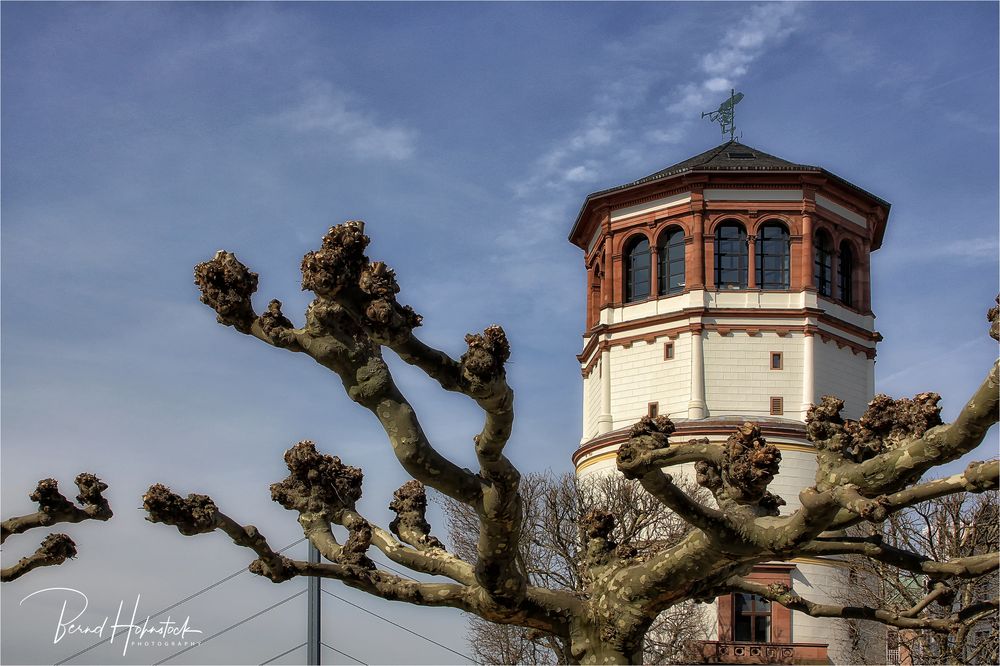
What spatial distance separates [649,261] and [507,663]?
16.6 metres

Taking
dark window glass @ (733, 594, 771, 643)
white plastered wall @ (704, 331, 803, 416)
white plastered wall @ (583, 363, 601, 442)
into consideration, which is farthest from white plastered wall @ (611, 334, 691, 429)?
dark window glass @ (733, 594, 771, 643)

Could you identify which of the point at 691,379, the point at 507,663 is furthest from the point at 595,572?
the point at 691,379

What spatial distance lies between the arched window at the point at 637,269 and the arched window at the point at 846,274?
7110 mm

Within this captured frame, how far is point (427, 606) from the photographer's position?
39.3 ft

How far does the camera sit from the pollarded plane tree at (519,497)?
8.94m

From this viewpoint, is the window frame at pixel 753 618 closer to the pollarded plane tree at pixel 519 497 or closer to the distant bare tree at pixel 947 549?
the distant bare tree at pixel 947 549

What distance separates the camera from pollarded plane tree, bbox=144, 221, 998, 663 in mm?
8938

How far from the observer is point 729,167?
46.3 m

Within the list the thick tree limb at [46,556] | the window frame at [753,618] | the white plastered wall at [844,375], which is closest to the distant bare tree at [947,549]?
the window frame at [753,618]

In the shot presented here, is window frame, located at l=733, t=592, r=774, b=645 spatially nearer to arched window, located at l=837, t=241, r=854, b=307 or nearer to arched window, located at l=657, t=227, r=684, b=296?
arched window, located at l=657, t=227, r=684, b=296

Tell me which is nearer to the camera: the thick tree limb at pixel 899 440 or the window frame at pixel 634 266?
the thick tree limb at pixel 899 440

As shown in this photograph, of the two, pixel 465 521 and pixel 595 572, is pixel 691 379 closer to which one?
pixel 465 521

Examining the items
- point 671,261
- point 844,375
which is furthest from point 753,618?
point 671,261

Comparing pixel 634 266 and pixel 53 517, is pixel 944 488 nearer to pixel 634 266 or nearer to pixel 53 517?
pixel 53 517
